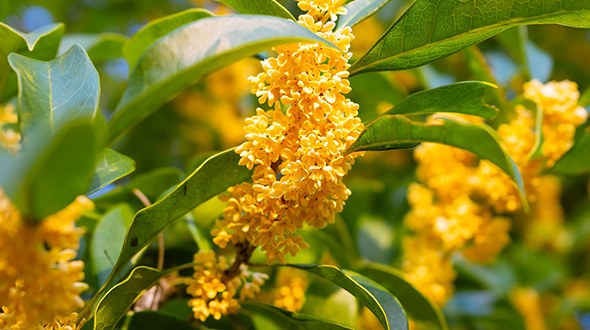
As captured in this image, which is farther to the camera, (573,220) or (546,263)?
(573,220)

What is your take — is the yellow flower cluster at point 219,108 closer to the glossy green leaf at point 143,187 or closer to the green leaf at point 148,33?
the glossy green leaf at point 143,187

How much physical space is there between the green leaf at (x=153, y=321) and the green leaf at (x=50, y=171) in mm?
536

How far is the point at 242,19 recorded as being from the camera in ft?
2.86

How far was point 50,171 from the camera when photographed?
698 mm

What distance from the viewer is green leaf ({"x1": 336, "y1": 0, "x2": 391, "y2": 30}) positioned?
4.06ft

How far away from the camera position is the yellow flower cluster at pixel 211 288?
112 centimetres

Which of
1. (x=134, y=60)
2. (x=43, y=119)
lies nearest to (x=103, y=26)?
(x=134, y=60)

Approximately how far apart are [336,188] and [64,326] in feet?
2.03

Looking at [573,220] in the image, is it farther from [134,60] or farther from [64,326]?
[64,326]

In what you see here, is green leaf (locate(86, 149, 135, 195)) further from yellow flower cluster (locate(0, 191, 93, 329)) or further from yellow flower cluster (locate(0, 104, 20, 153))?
yellow flower cluster (locate(0, 104, 20, 153))

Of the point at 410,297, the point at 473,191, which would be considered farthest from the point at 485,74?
the point at 410,297

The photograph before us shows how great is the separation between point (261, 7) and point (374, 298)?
71 centimetres

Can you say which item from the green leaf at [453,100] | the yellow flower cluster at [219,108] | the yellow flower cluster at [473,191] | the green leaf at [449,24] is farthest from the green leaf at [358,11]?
the yellow flower cluster at [219,108]

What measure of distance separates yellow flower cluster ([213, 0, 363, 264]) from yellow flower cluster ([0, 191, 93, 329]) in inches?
13.5
